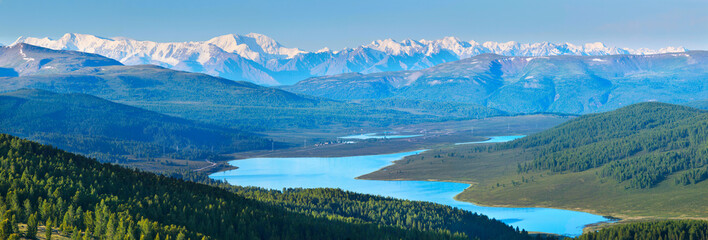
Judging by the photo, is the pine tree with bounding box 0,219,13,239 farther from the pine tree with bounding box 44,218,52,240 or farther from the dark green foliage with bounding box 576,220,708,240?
the dark green foliage with bounding box 576,220,708,240

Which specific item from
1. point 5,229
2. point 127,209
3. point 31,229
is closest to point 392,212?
point 127,209

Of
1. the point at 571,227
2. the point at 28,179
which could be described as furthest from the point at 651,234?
the point at 28,179

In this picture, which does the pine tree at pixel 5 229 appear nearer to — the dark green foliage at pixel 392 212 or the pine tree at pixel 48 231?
the pine tree at pixel 48 231

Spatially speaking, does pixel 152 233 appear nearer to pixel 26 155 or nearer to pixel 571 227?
pixel 26 155

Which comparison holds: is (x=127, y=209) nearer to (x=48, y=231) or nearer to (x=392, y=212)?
(x=48, y=231)

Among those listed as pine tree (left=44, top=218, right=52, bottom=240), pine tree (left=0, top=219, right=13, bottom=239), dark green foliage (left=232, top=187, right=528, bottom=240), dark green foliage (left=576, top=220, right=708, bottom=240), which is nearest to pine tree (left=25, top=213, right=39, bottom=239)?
pine tree (left=44, top=218, right=52, bottom=240)
